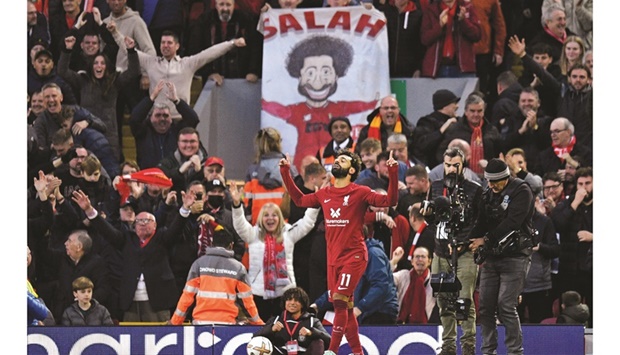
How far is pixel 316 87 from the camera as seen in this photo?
1980 cm

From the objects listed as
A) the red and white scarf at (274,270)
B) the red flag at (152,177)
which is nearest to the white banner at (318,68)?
the red flag at (152,177)

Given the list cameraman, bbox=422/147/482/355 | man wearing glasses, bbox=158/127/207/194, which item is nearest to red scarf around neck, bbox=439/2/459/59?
man wearing glasses, bbox=158/127/207/194

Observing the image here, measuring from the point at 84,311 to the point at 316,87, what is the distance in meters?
6.42

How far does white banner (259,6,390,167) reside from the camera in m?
19.7

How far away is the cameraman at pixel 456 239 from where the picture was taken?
37.8 feet

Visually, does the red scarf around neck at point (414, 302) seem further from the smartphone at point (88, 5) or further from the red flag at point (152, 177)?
the smartphone at point (88, 5)

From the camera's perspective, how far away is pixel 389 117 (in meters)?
17.5

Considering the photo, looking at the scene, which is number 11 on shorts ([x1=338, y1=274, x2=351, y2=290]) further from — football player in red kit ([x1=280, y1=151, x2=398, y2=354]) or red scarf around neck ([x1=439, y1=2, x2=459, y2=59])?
red scarf around neck ([x1=439, y1=2, x2=459, y2=59])

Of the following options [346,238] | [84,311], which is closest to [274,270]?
[84,311]

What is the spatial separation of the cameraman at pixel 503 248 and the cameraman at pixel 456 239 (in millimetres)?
116

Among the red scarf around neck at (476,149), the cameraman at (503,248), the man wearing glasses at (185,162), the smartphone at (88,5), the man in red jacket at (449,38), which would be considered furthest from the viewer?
the smartphone at (88,5)

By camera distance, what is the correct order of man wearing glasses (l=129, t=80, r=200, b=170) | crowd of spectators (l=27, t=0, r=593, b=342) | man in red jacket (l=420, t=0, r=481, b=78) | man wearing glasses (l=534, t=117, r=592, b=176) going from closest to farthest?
crowd of spectators (l=27, t=0, r=593, b=342) → man wearing glasses (l=534, t=117, r=592, b=176) → man wearing glasses (l=129, t=80, r=200, b=170) → man in red jacket (l=420, t=0, r=481, b=78)

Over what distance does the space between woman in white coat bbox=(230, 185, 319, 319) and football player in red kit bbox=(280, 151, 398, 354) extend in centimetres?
282
